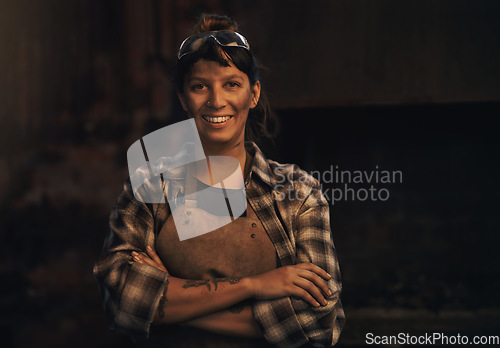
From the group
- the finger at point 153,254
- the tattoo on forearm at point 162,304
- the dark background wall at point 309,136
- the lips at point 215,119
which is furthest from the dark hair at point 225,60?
the dark background wall at point 309,136

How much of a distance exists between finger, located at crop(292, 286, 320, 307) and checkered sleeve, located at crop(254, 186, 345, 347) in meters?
0.01

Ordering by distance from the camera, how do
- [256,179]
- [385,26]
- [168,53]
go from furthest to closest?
[168,53] → [385,26] → [256,179]

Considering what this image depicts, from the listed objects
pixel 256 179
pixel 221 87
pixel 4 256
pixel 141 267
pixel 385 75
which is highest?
pixel 385 75

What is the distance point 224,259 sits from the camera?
1396 millimetres

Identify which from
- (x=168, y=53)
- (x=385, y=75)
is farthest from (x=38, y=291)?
(x=385, y=75)

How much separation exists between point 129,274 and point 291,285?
471 millimetres

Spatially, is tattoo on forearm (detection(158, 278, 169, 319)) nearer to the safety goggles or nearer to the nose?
the nose

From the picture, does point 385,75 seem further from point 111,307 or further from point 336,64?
point 111,307

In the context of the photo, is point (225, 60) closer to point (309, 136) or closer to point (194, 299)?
point (194, 299)

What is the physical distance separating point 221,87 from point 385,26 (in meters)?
1.47

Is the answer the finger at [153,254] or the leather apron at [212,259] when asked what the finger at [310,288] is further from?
the finger at [153,254]

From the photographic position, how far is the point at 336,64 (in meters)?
2.54

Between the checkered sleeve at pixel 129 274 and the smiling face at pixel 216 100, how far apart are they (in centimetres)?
31

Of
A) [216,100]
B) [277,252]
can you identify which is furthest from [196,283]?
[216,100]
